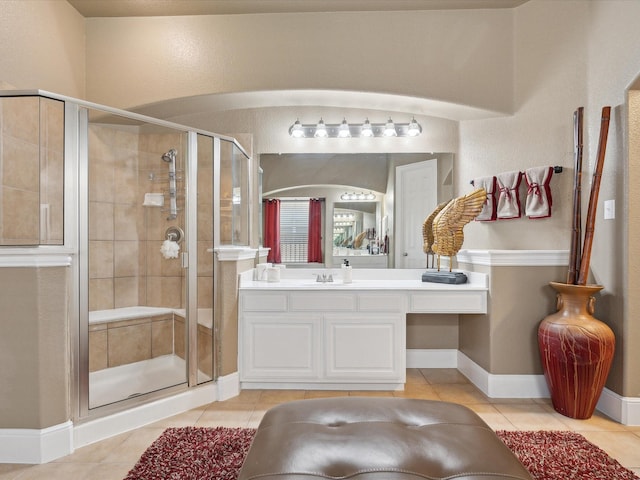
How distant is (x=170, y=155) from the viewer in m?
2.73

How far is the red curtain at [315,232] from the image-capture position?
3.52 metres

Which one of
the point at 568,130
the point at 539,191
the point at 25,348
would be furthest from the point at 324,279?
the point at 568,130

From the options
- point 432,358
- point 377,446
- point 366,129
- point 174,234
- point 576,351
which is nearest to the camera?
point 377,446

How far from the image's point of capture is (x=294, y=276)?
11.4ft

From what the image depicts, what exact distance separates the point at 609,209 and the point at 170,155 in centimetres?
291

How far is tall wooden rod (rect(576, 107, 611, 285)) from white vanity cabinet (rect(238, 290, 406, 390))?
1.17 metres

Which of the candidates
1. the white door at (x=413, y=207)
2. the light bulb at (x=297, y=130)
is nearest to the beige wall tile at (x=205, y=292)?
the light bulb at (x=297, y=130)

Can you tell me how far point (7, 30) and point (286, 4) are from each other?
184cm

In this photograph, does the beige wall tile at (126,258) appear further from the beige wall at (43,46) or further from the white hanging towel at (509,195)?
the white hanging towel at (509,195)

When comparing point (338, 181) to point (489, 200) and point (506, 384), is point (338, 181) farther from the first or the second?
point (506, 384)

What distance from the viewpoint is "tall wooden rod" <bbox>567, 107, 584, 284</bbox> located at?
254 cm

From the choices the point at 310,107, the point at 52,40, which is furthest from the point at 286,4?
the point at 52,40

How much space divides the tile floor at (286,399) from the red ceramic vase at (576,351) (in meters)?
0.14

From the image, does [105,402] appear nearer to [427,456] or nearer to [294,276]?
[294,276]
